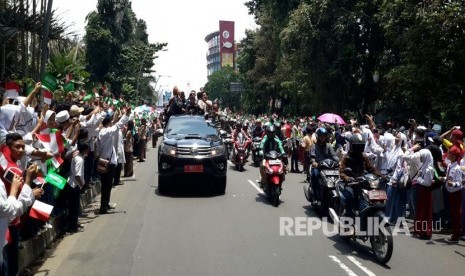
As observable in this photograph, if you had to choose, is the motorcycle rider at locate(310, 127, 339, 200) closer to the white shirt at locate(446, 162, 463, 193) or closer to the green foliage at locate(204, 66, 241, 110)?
the white shirt at locate(446, 162, 463, 193)

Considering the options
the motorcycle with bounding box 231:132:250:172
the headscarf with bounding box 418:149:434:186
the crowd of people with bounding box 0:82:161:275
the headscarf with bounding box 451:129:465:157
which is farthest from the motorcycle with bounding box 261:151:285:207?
the motorcycle with bounding box 231:132:250:172

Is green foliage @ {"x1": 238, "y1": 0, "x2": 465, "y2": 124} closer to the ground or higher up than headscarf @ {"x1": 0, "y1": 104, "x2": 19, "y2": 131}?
higher up

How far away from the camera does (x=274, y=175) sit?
1104cm

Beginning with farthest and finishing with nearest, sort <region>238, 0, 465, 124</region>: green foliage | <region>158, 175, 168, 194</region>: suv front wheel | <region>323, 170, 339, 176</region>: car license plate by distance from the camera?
<region>238, 0, 465, 124</region>: green foliage → <region>158, 175, 168, 194</region>: suv front wheel → <region>323, 170, 339, 176</region>: car license plate

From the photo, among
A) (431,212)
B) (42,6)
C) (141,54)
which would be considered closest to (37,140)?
(431,212)

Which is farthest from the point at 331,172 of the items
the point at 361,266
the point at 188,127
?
the point at 188,127

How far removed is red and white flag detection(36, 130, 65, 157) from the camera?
733cm

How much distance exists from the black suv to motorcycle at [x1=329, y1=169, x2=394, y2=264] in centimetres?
474

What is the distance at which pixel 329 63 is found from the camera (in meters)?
27.6

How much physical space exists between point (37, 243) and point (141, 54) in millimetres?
50597

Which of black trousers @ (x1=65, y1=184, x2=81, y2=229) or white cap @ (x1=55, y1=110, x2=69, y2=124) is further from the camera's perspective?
black trousers @ (x1=65, y1=184, x2=81, y2=229)

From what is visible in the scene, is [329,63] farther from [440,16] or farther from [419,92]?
[440,16]

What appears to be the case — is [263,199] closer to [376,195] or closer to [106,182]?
[106,182]

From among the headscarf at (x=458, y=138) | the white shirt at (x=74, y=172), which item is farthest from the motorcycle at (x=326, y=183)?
the white shirt at (x=74, y=172)
